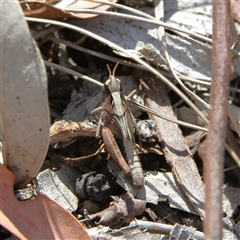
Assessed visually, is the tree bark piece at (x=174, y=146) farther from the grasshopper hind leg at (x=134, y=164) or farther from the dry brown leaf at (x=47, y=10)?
the dry brown leaf at (x=47, y=10)

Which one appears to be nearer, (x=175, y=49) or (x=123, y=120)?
(x=123, y=120)

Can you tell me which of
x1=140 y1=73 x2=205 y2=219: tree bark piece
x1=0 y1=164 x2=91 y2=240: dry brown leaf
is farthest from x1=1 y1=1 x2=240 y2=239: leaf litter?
x1=0 y1=164 x2=91 y2=240: dry brown leaf

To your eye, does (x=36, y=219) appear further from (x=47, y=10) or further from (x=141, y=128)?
(x=47, y=10)

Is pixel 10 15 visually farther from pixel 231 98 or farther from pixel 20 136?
pixel 231 98

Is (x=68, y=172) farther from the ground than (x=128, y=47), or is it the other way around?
(x=128, y=47)

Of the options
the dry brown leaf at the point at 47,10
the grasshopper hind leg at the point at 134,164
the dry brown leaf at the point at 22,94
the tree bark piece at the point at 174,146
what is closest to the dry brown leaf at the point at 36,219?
the dry brown leaf at the point at 22,94

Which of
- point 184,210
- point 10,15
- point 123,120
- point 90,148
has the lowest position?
point 184,210

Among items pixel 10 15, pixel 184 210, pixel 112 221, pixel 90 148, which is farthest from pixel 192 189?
pixel 10 15
